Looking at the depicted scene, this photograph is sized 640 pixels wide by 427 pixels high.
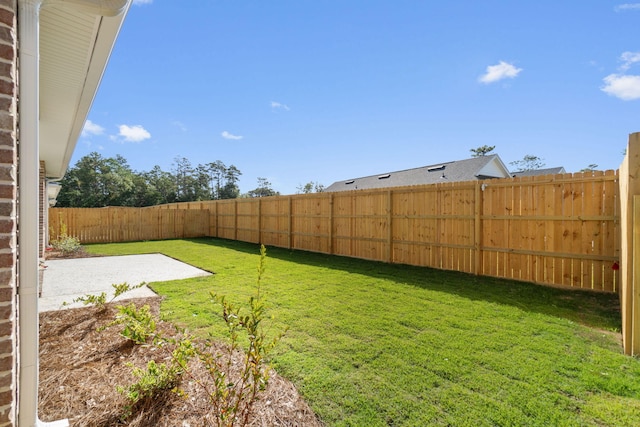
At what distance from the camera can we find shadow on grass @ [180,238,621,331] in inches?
143

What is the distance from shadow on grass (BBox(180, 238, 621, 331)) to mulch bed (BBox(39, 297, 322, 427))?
11.5 ft

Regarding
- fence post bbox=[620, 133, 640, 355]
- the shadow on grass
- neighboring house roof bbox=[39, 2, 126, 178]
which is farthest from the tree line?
fence post bbox=[620, 133, 640, 355]

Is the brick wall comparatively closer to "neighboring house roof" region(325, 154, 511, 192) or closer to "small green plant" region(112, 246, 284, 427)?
"small green plant" region(112, 246, 284, 427)

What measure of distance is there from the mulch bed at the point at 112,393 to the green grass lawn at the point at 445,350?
0.21m

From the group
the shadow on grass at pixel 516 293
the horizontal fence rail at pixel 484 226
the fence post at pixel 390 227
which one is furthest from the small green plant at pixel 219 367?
the fence post at pixel 390 227

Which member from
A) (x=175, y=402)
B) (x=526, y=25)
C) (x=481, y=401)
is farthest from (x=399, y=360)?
(x=526, y=25)

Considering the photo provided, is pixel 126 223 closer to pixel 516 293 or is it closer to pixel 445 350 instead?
pixel 445 350

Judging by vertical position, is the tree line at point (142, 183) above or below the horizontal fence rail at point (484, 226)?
above

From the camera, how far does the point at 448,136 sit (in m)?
20.1

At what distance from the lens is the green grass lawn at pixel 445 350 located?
1887 mm

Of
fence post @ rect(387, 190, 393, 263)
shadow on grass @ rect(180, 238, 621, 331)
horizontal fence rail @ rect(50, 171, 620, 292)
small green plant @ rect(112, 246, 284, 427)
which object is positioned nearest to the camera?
small green plant @ rect(112, 246, 284, 427)

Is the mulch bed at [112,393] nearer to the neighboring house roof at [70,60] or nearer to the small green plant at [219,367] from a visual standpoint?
the small green plant at [219,367]

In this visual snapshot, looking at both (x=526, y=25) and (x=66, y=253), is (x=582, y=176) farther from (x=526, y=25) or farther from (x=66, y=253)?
(x=66, y=253)

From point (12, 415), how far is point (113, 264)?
766 centimetres
